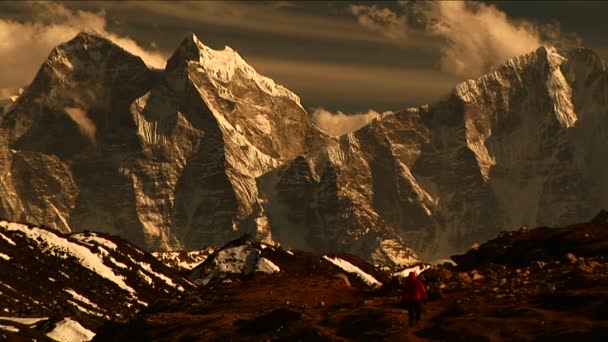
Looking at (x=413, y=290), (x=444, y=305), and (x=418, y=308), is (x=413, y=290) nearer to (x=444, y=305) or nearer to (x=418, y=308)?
(x=418, y=308)

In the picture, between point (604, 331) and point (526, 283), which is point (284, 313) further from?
point (604, 331)

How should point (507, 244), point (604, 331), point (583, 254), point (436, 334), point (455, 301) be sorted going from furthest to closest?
point (507, 244), point (583, 254), point (455, 301), point (436, 334), point (604, 331)

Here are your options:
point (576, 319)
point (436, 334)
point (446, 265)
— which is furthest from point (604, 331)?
point (446, 265)

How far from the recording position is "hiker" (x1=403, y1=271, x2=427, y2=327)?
254 ft

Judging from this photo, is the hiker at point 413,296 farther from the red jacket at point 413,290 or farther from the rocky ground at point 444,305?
the rocky ground at point 444,305

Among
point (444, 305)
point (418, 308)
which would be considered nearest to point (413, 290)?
point (418, 308)

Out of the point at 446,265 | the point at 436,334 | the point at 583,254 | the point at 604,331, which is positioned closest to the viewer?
the point at 604,331

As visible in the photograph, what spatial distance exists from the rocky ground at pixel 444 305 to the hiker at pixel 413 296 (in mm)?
796

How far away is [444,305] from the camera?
8462cm

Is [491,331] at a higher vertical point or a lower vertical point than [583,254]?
lower

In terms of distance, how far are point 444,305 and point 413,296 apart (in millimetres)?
7455

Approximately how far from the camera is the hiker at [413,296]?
254 ft

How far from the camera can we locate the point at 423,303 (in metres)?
85.3

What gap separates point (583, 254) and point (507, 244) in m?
9.78
